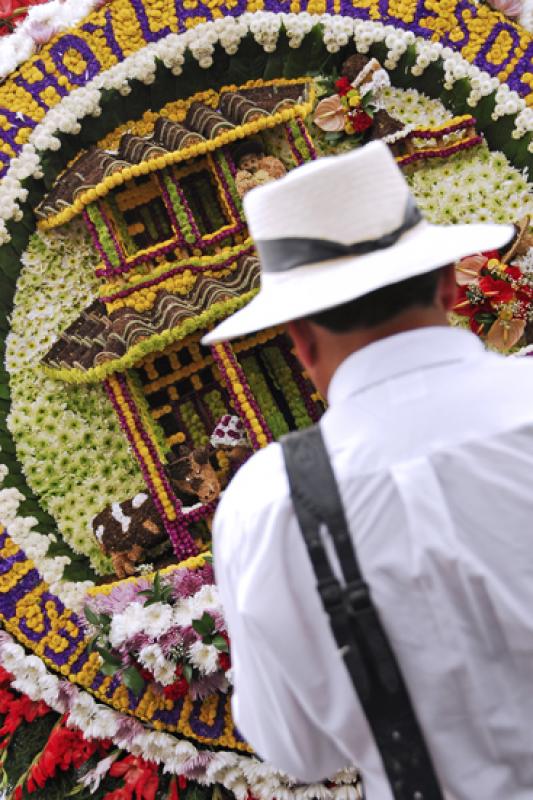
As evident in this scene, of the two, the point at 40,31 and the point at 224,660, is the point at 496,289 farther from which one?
the point at 40,31

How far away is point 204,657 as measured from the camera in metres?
4.34

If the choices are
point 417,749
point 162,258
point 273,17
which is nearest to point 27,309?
point 162,258

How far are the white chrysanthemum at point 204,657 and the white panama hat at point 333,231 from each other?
287 centimetres

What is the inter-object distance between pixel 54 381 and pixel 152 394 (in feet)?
2.34

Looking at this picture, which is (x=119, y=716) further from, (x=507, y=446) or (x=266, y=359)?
(x=507, y=446)

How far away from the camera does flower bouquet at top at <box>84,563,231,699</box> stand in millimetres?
4355

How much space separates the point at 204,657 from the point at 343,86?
4.25m

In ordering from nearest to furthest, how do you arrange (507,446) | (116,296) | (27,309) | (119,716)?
(507,446)
(119,716)
(116,296)
(27,309)

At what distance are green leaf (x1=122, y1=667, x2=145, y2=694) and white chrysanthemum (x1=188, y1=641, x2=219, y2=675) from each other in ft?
1.20

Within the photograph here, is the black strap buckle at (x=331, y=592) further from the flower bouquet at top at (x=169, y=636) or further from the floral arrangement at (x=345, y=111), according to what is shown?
the floral arrangement at (x=345, y=111)

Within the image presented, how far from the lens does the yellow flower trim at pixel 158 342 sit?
480cm

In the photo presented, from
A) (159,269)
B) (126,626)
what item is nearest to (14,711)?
(126,626)

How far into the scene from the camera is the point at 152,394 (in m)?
5.36

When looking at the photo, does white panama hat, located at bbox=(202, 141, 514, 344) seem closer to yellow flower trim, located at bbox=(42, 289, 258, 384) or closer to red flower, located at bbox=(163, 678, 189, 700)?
yellow flower trim, located at bbox=(42, 289, 258, 384)
